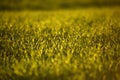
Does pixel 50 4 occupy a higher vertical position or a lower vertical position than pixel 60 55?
higher

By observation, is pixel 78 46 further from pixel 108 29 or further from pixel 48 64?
pixel 108 29

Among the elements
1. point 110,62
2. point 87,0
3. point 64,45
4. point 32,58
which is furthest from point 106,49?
point 87,0

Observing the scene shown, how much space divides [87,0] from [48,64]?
1457cm

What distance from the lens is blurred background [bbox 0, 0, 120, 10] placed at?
1557 cm

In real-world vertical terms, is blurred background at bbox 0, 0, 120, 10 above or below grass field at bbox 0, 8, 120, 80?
above

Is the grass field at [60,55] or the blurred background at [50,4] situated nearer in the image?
the grass field at [60,55]

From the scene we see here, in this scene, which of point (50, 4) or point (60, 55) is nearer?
point (60, 55)

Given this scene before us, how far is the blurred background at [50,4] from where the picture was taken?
15.6 meters

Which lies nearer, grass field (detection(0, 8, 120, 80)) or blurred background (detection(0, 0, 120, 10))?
grass field (detection(0, 8, 120, 80))

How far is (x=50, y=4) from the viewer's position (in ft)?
55.6

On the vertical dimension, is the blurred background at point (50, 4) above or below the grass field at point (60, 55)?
above

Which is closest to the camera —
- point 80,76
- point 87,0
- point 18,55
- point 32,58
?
point 80,76

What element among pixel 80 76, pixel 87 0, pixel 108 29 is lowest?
pixel 80 76

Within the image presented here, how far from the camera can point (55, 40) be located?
19.0 ft
